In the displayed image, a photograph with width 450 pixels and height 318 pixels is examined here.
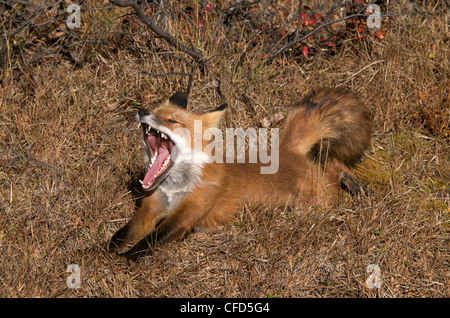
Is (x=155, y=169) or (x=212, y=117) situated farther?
(x=212, y=117)

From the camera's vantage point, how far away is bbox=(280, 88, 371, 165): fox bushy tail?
467cm

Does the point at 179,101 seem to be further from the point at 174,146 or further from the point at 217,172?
the point at 217,172

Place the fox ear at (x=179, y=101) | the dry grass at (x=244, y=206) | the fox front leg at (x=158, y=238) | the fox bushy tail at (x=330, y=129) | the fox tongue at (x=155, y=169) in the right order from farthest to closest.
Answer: the fox bushy tail at (x=330, y=129) → the fox ear at (x=179, y=101) → the fox tongue at (x=155, y=169) → the fox front leg at (x=158, y=238) → the dry grass at (x=244, y=206)

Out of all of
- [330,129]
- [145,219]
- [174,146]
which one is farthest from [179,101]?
[330,129]

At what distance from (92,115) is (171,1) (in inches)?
65.3

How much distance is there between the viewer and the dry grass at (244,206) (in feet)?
11.9

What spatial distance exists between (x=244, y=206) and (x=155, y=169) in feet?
2.67

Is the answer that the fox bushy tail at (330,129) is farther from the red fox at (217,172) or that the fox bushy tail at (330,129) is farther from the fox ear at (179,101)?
the fox ear at (179,101)

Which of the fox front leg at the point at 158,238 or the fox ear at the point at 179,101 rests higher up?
the fox ear at the point at 179,101

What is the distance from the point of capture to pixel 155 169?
3.98 metres

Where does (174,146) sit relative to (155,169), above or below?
above

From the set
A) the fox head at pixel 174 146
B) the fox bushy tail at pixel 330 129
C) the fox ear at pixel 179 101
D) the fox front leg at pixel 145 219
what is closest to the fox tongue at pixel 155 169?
the fox head at pixel 174 146

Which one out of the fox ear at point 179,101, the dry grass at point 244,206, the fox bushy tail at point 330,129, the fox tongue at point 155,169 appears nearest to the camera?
the dry grass at point 244,206

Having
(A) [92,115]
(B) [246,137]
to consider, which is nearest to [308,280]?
(B) [246,137]
